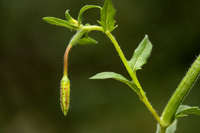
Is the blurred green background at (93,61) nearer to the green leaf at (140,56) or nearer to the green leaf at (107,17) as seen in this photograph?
the green leaf at (140,56)

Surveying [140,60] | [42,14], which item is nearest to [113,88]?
[42,14]

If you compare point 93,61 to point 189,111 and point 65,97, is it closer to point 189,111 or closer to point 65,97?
point 65,97

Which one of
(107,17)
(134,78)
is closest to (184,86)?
(134,78)

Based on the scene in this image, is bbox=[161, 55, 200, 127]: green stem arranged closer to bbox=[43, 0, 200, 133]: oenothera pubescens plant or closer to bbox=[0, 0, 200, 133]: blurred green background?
bbox=[43, 0, 200, 133]: oenothera pubescens plant

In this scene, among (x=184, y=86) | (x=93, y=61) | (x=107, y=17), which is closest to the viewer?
(x=184, y=86)

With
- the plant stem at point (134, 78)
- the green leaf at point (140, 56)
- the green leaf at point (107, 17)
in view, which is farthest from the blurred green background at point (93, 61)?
the green leaf at point (107, 17)

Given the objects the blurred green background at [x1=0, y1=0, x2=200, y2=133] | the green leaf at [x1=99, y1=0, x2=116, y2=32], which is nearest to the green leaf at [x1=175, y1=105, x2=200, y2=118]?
the green leaf at [x1=99, y1=0, x2=116, y2=32]

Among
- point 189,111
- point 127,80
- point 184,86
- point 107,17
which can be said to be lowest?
point 189,111
